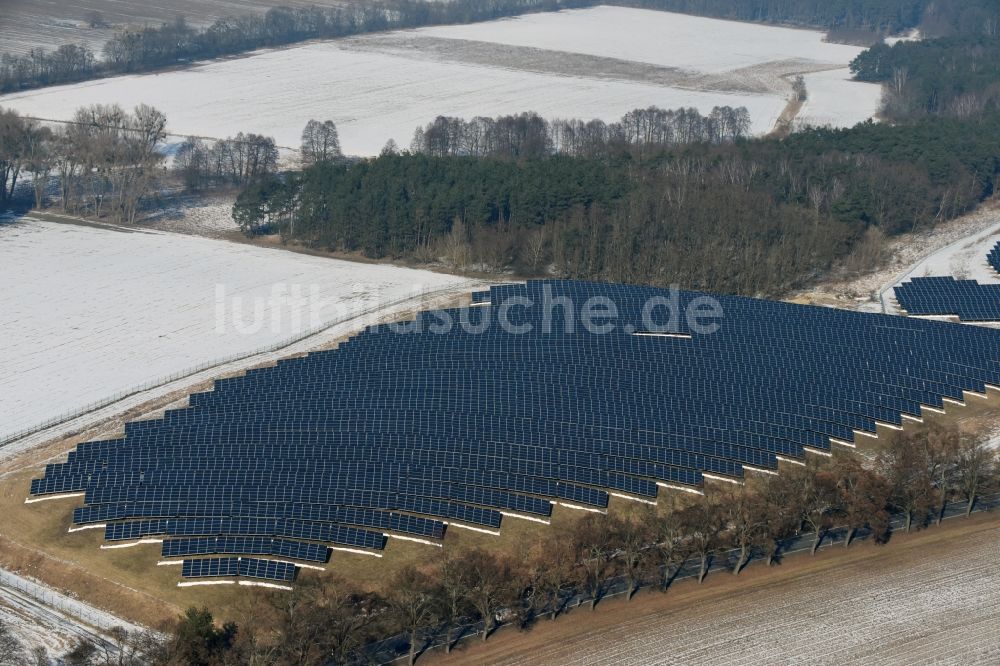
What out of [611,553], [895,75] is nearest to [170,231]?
[611,553]

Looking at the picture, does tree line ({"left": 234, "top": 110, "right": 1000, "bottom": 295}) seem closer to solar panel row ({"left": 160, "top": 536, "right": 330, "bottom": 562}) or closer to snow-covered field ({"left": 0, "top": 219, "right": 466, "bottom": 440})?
snow-covered field ({"left": 0, "top": 219, "right": 466, "bottom": 440})

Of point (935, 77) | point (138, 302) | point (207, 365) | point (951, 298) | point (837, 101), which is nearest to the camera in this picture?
point (207, 365)

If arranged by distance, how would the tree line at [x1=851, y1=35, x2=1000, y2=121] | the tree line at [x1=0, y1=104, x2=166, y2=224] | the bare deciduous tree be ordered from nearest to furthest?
the tree line at [x1=0, y1=104, x2=166, y2=224] < the bare deciduous tree < the tree line at [x1=851, y1=35, x2=1000, y2=121]

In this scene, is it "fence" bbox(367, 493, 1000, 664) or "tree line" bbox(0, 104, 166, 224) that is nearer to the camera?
"fence" bbox(367, 493, 1000, 664)

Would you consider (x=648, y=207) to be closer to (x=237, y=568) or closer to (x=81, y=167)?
(x=81, y=167)

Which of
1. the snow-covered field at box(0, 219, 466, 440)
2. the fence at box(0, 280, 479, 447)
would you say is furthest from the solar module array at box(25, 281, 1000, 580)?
the snow-covered field at box(0, 219, 466, 440)

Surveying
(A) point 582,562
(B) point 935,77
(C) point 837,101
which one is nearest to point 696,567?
(A) point 582,562

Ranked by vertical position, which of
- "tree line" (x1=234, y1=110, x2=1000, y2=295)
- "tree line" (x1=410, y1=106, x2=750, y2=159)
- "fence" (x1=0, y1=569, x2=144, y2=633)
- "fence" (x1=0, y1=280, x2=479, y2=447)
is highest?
"tree line" (x1=410, y1=106, x2=750, y2=159)
